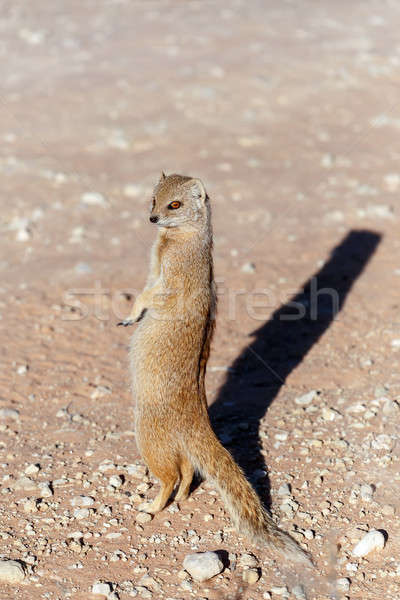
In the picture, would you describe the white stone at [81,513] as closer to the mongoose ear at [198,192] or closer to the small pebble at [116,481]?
the small pebble at [116,481]

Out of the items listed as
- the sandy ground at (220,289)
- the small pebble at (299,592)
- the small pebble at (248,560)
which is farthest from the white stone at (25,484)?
the small pebble at (299,592)

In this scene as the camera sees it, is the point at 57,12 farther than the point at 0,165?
Yes

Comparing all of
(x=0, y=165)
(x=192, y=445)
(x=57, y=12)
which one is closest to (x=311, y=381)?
(x=192, y=445)

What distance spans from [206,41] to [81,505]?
1091 centimetres

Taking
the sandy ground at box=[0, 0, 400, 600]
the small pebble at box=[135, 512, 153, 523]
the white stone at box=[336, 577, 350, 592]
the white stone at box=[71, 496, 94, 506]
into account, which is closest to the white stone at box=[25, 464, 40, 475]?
the sandy ground at box=[0, 0, 400, 600]

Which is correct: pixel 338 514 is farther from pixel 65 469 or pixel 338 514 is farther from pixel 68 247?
pixel 68 247

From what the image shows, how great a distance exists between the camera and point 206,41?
12977 mm

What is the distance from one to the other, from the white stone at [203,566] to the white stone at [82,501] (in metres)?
0.70

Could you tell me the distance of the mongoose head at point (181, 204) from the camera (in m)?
3.86

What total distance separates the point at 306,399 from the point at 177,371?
1.26 meters

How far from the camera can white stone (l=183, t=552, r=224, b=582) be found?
3.16 metres

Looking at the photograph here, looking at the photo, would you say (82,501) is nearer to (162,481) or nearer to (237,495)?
(162,481)

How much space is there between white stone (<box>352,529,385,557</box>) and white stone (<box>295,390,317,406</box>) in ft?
4.44

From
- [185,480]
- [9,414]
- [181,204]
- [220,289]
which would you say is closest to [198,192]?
[181,204]
